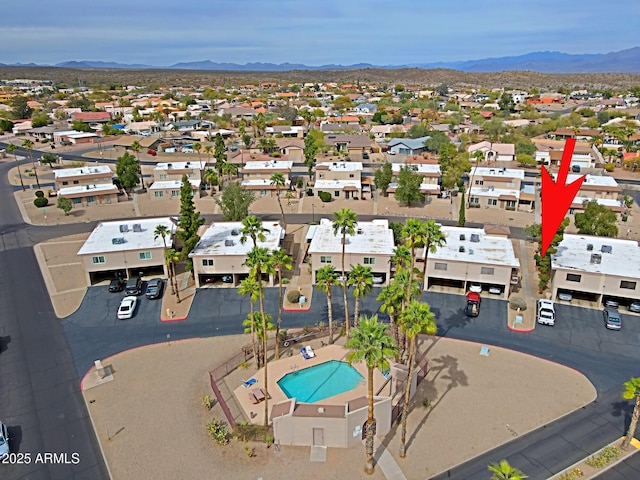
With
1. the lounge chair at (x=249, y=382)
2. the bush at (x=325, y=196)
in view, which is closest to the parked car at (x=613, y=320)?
the lounge chair at (x=249, y=382)

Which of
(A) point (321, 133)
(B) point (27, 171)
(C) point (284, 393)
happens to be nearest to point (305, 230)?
(C) point (284, 393)

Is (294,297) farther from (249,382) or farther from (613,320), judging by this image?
(613,320)

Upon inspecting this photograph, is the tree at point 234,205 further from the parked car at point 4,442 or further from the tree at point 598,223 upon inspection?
the tree at point 598,223

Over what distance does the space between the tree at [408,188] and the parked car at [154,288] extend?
42234 millimetres

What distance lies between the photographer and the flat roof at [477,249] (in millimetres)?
49531

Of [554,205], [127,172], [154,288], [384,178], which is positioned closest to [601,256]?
[554,205]

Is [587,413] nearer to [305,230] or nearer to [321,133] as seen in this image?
[305,230]

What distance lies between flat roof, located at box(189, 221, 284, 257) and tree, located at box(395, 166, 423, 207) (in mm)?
26197

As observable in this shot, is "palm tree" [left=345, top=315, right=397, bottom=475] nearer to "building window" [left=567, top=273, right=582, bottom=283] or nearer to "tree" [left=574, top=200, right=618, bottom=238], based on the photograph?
"building window" [left=567, top=273, right=582, bottom=283]

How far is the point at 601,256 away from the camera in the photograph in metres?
50.1

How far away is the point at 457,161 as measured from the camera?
308ft

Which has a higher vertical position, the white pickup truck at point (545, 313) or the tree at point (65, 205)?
the tree at point (65, 205)

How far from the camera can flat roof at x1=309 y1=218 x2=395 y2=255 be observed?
52562 millimetres

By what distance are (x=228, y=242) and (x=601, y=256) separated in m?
40.8
